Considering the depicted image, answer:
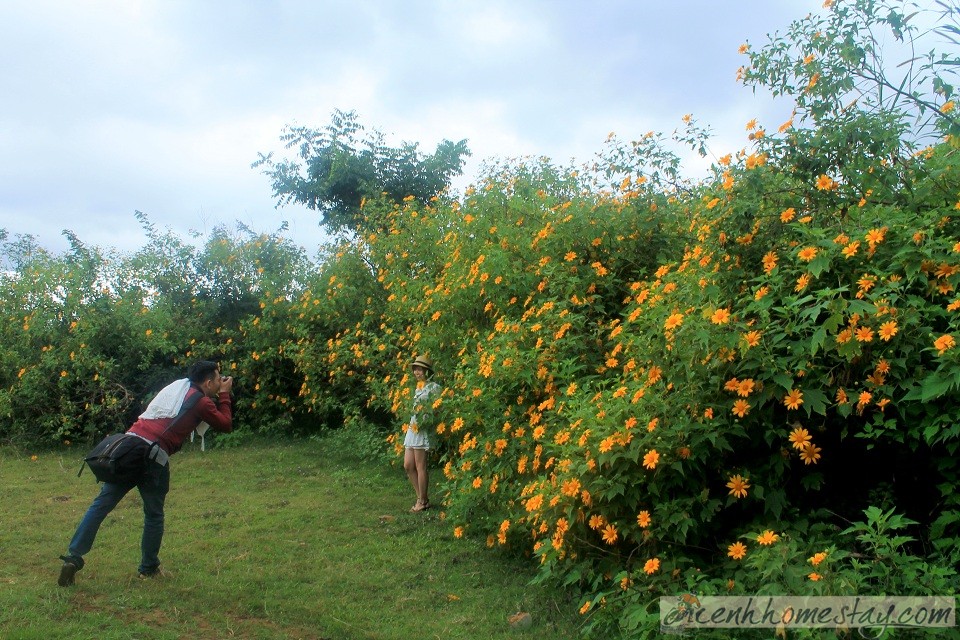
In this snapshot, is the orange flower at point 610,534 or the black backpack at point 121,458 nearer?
the orange flower at point 610,534

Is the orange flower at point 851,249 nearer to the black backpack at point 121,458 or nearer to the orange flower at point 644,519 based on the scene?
the orange flower at point 644,519

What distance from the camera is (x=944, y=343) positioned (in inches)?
116

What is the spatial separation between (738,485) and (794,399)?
50 centimetres

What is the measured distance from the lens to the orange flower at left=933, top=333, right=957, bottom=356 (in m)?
2.94

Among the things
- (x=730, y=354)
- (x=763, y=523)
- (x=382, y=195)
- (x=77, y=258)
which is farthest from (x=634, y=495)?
(x=77, y=258)

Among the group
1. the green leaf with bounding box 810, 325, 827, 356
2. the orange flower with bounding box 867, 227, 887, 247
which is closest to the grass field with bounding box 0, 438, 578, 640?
the green leaf with bounding box 810, 325, 827, 356

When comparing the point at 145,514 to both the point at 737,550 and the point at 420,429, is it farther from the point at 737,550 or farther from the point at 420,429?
the point at 737,550

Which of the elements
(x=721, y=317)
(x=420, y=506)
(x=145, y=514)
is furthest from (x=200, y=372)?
(x=721, y=317)

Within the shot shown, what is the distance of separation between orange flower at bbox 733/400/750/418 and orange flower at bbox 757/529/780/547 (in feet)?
1.62

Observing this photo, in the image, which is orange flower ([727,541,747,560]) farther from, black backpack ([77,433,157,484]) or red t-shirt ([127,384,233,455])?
black backpack ([77,433,157,484])

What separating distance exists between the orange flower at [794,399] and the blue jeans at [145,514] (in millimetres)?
3541

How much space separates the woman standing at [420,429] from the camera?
6230mm

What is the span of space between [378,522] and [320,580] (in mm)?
1448

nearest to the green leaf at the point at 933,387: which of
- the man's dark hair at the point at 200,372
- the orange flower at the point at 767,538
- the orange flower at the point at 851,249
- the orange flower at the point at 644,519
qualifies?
the orange flower at the point at 851,249
